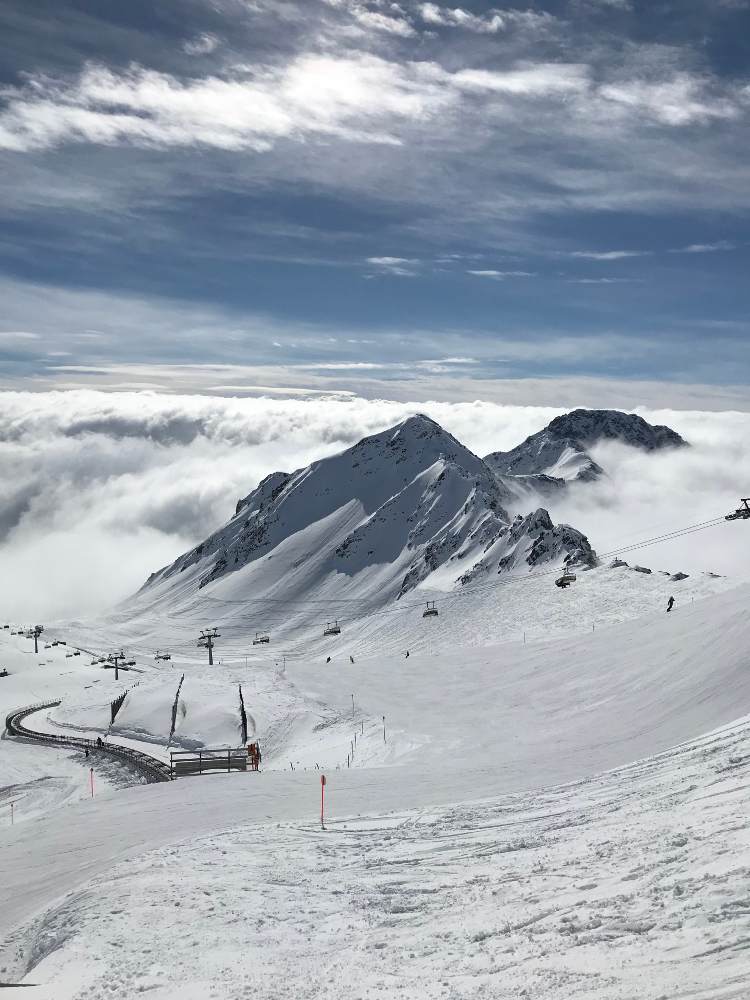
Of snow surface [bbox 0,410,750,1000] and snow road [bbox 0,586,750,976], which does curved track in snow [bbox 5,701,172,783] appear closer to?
snow surface [bbox 0,410,750,1000]

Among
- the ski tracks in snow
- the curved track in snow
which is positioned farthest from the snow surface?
the curved track in snow

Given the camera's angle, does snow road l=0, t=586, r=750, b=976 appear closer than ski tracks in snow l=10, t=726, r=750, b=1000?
No

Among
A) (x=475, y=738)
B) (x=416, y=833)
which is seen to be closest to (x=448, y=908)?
(x=416, y=833)

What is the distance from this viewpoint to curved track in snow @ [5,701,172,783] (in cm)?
3900

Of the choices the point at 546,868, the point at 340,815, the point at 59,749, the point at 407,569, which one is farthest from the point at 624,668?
the point at 407,569

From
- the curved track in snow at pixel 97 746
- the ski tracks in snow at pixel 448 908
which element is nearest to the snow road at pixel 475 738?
the ski tracks in snow at pixel 448 908

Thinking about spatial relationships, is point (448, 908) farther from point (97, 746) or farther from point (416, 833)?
point (97, 746)

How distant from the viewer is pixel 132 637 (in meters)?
163

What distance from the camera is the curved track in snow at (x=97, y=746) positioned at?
3900cm

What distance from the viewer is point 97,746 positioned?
4575 cm

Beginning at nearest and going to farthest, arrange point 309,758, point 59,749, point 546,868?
point 546,868 → point 309,758 → point 59,749

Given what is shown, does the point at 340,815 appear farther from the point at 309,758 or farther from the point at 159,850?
the point at 309,758

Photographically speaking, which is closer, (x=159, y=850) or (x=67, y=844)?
(x=159, y=850)

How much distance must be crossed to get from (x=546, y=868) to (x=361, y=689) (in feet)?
112
